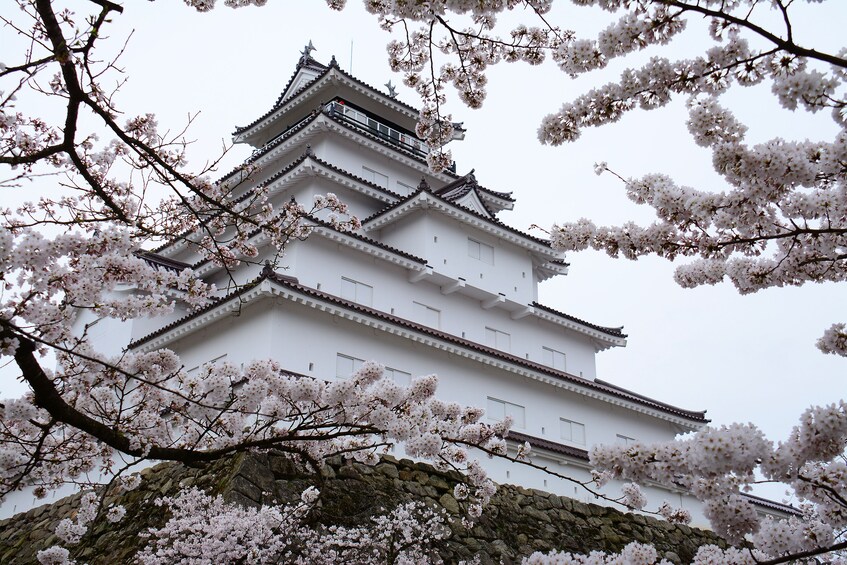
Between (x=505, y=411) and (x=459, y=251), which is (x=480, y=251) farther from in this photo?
(x=505, y=411)

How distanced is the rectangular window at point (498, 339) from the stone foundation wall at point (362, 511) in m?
4.89

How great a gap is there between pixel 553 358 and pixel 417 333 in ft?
19.6

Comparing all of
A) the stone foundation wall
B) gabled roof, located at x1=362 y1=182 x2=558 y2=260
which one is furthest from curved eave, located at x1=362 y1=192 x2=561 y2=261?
the stone foundation wall

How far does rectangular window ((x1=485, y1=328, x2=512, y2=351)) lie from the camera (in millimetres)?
18906

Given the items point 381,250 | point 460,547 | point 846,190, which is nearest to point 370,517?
point 460,547

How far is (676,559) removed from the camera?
15578 mm

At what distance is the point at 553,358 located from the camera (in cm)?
1989

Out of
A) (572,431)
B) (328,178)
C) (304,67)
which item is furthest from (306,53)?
(572,431)

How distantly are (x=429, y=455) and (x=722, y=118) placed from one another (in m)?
4.41

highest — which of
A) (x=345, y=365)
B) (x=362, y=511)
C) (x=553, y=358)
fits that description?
(x=553, y=358)

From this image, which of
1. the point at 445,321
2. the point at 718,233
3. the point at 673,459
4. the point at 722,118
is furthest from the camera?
the point at 445,321

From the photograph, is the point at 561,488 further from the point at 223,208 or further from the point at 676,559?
the point at 223,208

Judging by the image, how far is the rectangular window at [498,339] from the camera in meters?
18.9

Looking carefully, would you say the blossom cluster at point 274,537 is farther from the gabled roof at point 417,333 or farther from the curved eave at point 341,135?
the curved eave at point 341,135
